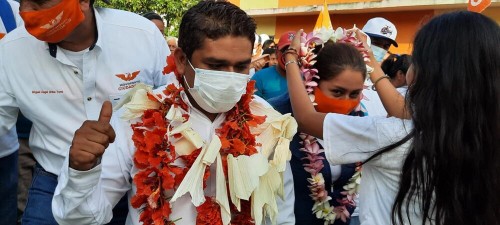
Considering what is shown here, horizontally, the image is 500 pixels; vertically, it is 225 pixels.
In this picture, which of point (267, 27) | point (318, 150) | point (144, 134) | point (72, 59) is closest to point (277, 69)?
point (318, 150)

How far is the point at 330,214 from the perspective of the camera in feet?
9.52

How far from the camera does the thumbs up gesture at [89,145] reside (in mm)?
1790

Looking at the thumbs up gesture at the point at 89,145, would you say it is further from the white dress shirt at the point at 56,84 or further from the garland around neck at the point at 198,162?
the white dress shirt at the point at 56,84

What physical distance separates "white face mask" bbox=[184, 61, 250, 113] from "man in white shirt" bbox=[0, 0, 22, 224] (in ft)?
6.07

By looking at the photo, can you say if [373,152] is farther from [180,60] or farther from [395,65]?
[395,65]

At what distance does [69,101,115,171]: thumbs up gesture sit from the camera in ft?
5.87

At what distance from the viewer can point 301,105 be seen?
2543mm

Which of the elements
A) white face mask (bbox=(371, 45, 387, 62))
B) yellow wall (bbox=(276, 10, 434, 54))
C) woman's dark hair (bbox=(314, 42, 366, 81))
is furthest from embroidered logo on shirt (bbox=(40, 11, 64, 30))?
yellow wall (bbox=(276, 10, 434, 54))

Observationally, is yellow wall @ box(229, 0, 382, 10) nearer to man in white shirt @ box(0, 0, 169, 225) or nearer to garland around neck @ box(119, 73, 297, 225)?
man in white shirt @ box(0, 0, 169, 225)

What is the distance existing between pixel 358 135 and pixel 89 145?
1012 millimetres

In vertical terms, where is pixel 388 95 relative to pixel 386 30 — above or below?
above

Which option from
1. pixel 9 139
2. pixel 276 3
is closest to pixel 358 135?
pixel 9 139

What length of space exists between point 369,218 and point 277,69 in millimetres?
2841

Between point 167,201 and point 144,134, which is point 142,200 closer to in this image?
point 167,201
